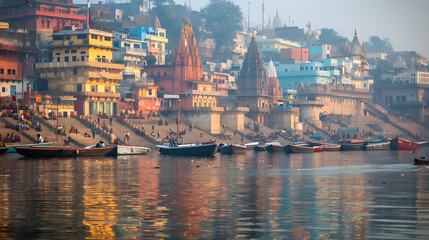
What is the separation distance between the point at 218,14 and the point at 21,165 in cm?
11230

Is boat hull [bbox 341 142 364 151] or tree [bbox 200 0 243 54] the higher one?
tree [bbox 200 0 243 54]

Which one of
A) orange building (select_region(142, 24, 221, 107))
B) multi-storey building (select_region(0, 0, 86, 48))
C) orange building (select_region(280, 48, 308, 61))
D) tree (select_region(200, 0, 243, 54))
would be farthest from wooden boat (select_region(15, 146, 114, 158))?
tree (select_region(200, 0, 243, 54))

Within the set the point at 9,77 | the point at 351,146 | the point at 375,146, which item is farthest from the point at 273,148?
the point at 9,77

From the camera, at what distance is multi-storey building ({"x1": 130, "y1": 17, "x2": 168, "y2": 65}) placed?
110688mm

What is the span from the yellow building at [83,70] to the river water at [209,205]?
42.9m

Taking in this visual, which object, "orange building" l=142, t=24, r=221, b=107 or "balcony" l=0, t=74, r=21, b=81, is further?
"orange building" l=142, t=24, r=221, b=107

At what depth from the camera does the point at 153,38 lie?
11369 centimetres

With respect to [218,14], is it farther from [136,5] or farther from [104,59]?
[104,59]

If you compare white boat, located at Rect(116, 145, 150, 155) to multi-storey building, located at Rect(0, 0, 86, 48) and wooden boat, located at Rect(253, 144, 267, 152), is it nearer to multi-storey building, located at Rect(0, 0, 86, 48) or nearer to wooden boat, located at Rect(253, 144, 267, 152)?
wooden boat, located at Rect(253, 144, 267, 152)

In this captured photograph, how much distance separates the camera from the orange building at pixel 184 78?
9562 cm

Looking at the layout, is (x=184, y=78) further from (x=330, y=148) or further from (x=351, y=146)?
(x=351, y=146)

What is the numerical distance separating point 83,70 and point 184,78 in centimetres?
1934

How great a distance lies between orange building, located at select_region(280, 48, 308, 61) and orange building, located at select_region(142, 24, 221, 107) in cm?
→ 3993

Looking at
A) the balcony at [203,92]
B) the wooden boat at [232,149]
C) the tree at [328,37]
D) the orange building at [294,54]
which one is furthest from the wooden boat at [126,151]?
the tree at [328,37]
